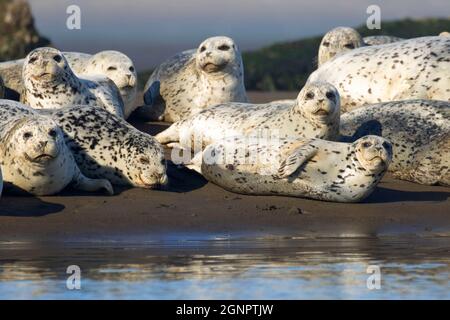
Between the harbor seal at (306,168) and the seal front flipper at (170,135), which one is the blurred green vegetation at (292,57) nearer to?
the seal front flipper at (170,135)

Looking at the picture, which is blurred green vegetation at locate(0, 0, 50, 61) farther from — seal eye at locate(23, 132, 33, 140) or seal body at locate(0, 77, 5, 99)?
seal eye at locate(23, 132, 33, 140)

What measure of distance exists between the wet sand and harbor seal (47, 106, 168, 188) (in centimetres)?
17

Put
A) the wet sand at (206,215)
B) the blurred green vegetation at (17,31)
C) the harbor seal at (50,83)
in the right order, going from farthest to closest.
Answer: the blurred green vegetation at (17,31), the harbor seal at (50,83), the wet sand at (206,215)

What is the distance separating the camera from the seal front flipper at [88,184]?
→ 43.2 ft

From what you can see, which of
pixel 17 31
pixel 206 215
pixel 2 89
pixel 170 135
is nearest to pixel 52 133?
pixel 206 215

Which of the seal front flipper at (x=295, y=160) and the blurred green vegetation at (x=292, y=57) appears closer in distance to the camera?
the seal front flipper at (x=295, y=160)

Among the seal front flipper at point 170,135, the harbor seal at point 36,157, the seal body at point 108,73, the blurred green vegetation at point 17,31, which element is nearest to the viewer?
the harbor seal at point 36,157

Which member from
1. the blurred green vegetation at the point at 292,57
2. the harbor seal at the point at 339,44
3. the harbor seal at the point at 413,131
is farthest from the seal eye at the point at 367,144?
the blurred green vegetation at the point at 292,57

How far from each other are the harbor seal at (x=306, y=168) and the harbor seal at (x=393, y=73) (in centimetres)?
282

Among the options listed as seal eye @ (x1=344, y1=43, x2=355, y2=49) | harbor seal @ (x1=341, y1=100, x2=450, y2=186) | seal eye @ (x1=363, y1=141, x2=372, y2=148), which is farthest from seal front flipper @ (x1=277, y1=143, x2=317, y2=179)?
seal eye @ (x1=344, y1=43, x2=355, y2=49)

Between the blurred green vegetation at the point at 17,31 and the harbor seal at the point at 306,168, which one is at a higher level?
the harbor seal at the point at 306,168

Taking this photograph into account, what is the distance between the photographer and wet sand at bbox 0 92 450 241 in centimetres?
1211
